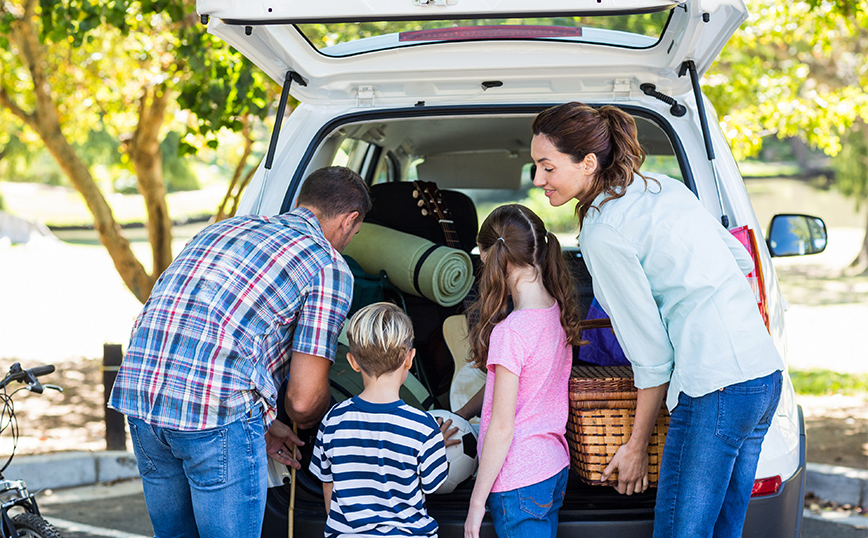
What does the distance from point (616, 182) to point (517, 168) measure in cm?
278

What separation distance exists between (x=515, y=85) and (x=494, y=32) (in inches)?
10.1

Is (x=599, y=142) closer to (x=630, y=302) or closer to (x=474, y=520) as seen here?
(x=630, y=302)

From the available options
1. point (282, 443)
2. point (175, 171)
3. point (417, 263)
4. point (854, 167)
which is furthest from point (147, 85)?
point (175, 171)

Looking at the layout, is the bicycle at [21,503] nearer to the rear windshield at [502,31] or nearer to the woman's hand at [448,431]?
the woman's hand at [448,431]

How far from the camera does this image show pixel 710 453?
6.55 feet

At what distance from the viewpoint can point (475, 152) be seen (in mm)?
4789

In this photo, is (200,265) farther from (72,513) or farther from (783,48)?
(783,48)

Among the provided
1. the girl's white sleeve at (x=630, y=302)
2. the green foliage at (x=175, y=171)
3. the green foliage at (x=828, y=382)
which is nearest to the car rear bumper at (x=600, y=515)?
the girl's white sleeve at (x=630, y=302)

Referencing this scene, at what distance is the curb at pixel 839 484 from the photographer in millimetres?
4254

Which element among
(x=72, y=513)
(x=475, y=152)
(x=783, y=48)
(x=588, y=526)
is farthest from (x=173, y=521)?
(x=783, y=48)

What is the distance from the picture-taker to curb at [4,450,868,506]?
14.1 feet

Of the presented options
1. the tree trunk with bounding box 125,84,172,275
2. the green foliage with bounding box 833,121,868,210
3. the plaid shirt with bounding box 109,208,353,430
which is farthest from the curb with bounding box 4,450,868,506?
the green foliage with bounding box 833,121,868,210

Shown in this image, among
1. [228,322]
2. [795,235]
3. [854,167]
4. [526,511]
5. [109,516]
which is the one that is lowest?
[109,516]

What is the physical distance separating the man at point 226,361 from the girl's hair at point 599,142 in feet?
2.24
